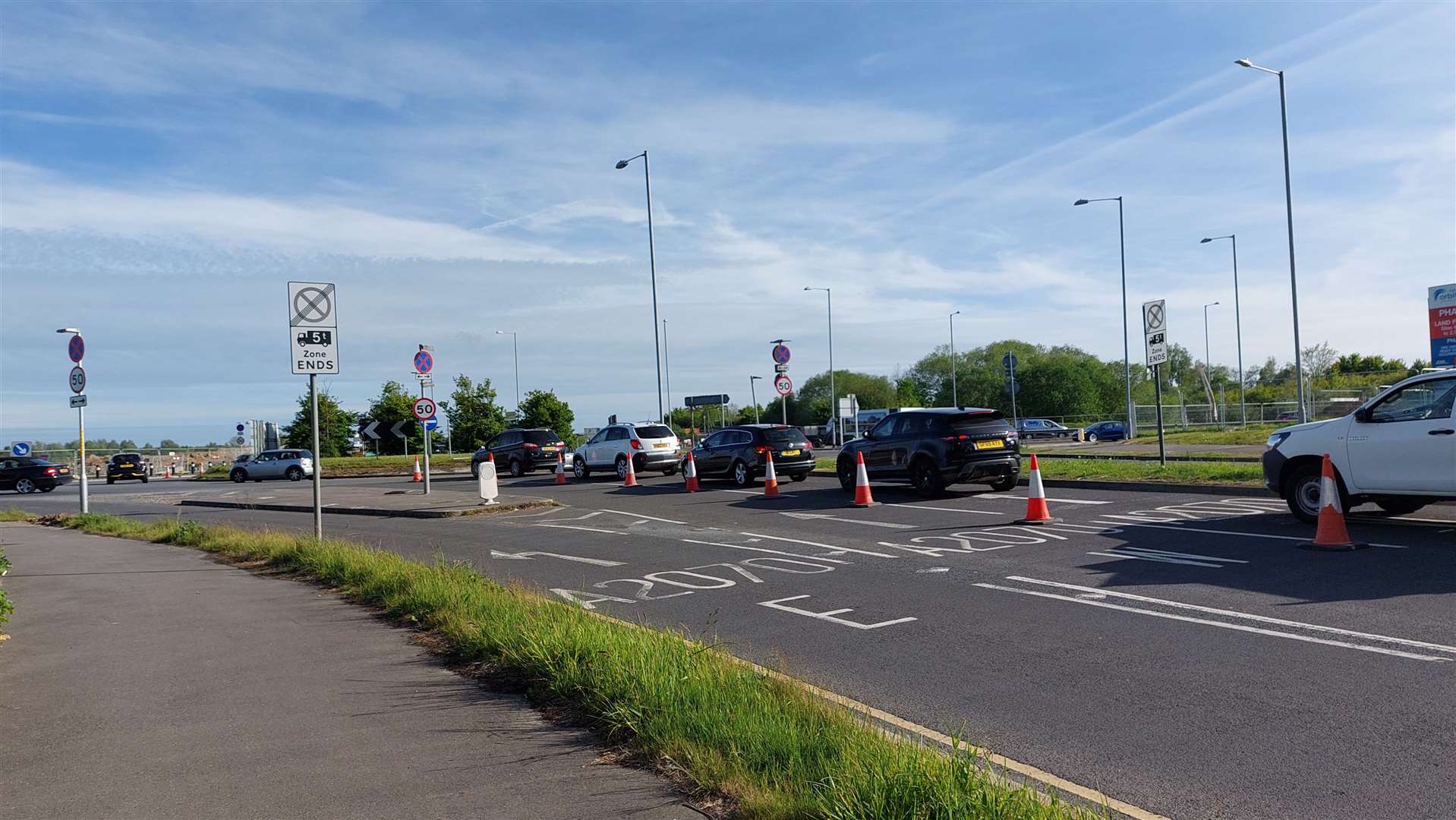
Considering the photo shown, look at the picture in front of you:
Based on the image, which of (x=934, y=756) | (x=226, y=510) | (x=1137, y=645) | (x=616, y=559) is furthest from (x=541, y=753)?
(x=226, y=510)

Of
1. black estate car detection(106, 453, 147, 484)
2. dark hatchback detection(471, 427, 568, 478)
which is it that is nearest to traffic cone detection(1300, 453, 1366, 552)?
dark hatchback detection(471, 427, 568, 478)

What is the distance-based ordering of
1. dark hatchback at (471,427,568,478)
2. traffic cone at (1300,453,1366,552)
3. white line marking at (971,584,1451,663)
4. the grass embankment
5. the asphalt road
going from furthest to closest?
dark hatchback at (471,427,568,478)
traffic cone at (1300,453,1366,552)
white line marking at (971,584,1451,663)
the asphalt road
the grass embankment

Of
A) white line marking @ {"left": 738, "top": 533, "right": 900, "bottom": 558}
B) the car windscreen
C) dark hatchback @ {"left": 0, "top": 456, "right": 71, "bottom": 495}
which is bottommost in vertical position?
white line marking @ {"left": 738, "top": 533, "right": 900, "bottom": 558}

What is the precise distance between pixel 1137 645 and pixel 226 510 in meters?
23.5

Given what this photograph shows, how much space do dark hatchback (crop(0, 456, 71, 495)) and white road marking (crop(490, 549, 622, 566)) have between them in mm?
36462

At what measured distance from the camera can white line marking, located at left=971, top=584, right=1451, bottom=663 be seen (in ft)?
21.4

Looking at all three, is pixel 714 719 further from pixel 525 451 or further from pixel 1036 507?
pixel 525 451

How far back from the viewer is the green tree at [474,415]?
2596 inches

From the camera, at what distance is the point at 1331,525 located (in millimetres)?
10477

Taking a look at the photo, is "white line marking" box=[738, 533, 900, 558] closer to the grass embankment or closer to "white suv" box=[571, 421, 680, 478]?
the grass embankment

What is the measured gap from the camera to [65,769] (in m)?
4.82

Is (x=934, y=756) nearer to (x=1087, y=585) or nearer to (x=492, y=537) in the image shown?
(x=1087, y=585)

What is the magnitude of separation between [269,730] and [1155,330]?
18.3 m

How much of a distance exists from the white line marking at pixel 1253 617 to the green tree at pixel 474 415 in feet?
193
